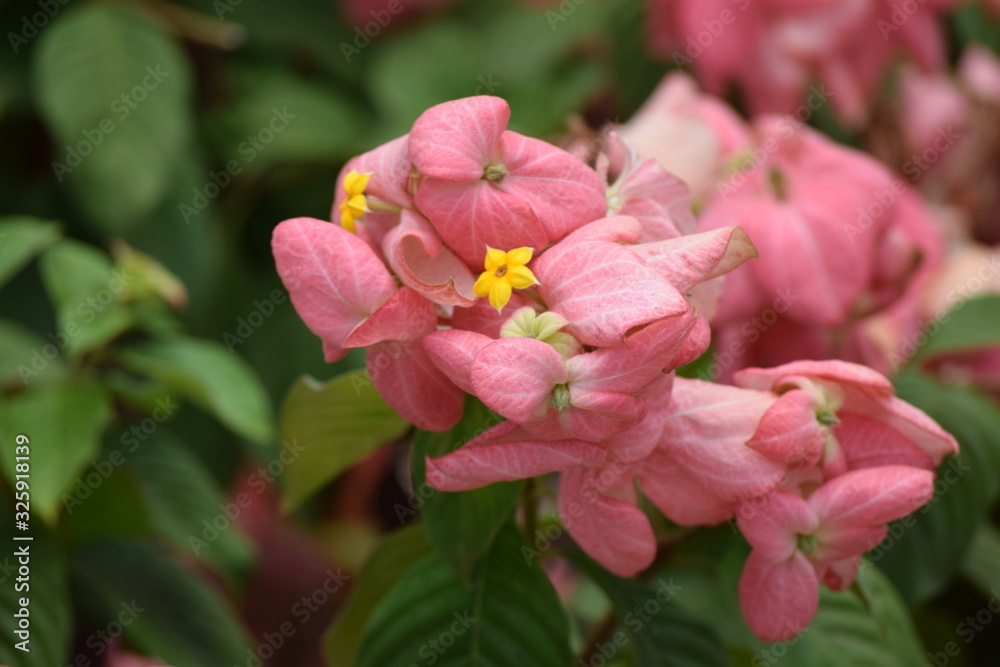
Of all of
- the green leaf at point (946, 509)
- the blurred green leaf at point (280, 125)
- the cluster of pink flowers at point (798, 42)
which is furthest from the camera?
the blurred green leaf at point (280, 125)

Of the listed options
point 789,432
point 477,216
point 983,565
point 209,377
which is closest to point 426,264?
point 477,216

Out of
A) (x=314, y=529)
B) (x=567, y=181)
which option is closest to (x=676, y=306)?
(x=567, y=181)

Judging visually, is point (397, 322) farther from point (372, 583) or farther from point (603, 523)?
point (372, 583)

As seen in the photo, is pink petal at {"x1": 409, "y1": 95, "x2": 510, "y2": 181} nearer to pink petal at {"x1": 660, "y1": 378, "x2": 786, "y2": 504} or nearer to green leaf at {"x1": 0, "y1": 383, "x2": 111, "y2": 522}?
pink petal at {"x1": 660, "y1": 378, "x2": 786, "y2": 504}

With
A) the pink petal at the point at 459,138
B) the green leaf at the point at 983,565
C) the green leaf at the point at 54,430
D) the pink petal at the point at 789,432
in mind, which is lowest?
the green leaf at the point at 983,565

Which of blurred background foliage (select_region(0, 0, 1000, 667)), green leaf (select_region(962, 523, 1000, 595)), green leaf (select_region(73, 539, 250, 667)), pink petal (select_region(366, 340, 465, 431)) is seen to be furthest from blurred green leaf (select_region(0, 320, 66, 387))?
green leaf (select_region(962, 523, 1000, 595))

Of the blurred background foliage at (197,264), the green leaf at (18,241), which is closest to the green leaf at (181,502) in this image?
the blurred background foliage at (197,264)

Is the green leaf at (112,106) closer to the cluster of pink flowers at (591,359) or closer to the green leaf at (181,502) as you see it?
the green leaf at (181,502)
